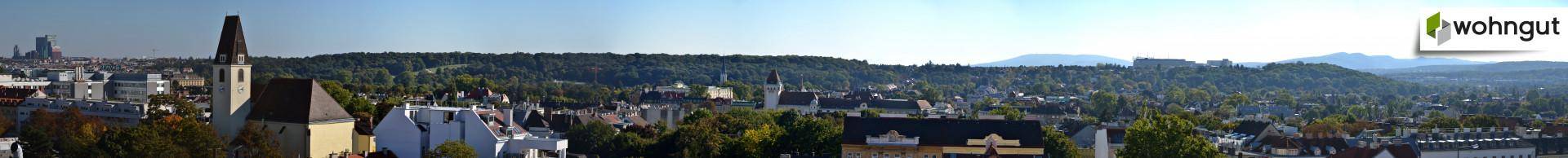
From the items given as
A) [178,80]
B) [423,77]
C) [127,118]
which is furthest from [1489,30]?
[423,77]

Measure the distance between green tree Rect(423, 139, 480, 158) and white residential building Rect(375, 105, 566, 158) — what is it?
181cm

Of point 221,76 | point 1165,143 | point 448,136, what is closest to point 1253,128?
point 1165,143

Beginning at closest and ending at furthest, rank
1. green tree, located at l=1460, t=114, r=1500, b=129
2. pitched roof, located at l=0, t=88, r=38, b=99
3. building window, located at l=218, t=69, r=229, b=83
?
building window, located at l=218, t=69, r=229, b=83 < green tree, located at l=1460, t=114, r=1500, b=129 < pitched roof, located at l=0, t=88, r=38, b=99

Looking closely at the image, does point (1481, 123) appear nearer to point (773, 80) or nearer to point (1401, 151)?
point (1401, 151)

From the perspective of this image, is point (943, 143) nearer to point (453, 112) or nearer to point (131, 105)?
point (453, 112)

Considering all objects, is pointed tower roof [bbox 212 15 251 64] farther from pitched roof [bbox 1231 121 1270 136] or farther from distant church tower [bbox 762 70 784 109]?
distant church tower [bbox 762 70 784 109]

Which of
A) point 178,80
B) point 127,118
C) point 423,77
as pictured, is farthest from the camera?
point 423,77

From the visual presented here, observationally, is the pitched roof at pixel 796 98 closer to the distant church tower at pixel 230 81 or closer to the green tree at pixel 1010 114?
the green tree at pixel 1010 114

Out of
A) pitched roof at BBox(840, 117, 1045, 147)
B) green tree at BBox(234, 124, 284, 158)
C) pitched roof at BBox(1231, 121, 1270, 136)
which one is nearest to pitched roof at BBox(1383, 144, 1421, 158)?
pitched roof at BBox(840, 117, 1045, 147)

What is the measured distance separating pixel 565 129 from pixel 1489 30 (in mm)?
39375

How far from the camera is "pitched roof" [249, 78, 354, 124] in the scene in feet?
149

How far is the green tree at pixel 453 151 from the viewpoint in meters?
43.1

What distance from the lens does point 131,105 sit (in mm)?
66062

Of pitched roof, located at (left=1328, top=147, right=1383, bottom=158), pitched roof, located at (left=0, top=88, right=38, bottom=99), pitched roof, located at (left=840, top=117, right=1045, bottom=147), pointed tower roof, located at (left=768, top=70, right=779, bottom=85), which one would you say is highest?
pointed tower roof, located at (left=768, top=70, right=779, bottom=85)
